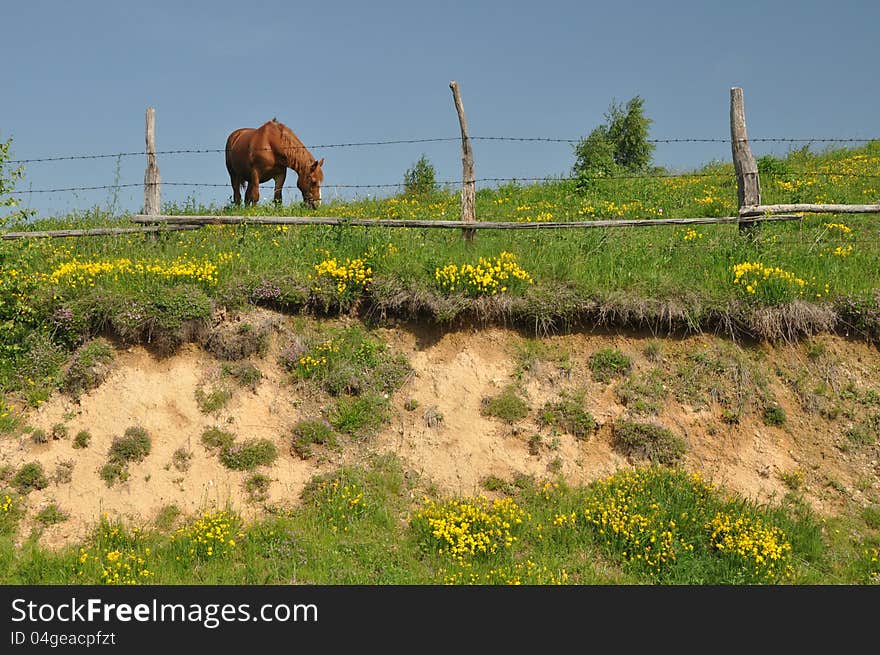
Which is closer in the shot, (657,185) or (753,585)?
(753,585)

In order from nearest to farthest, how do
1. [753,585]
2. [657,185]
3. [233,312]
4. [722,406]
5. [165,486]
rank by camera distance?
[753,585], [165,486], [722,406], [233,312], [657,185]

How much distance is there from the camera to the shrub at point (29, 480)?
8555 millimetres

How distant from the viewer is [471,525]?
7.67m

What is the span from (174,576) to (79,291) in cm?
480

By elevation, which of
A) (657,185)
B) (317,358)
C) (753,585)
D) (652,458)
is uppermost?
(657,185)

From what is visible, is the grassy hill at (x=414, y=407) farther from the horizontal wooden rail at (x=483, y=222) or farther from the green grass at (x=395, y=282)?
the horizontal wooden rail at (x=483, y=222)

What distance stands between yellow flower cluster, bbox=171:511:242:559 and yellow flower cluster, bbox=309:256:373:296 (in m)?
3.48

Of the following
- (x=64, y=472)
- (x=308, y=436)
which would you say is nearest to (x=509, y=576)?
(x=308, y=436)

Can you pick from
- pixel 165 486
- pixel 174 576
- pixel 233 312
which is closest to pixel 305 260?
pixel 233 312

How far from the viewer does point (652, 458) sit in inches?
350

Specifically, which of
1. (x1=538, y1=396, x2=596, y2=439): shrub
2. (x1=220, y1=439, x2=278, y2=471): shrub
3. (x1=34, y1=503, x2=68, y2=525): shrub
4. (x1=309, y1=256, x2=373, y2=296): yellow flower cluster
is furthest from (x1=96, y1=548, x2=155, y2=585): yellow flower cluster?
(x1=538, y1=396, x2=596, y2=439): shrub

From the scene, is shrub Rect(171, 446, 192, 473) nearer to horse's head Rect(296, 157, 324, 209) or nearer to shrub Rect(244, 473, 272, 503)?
shrub Rect(244, 473, 272, 503)

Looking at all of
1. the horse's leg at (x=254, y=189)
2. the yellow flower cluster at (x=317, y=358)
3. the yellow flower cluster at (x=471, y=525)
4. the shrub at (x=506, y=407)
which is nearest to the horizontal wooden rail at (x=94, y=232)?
the yellow flower cluster at (x=317, y=358)

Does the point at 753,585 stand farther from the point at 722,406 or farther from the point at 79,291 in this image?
the point at 79,291
